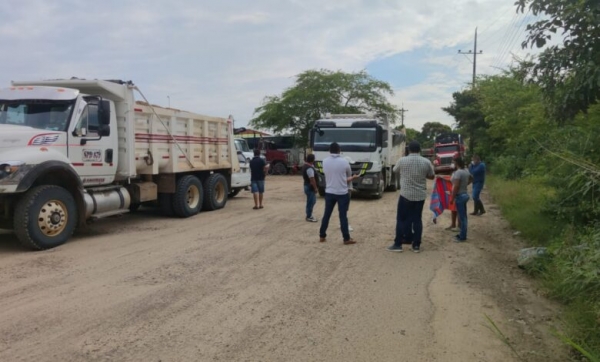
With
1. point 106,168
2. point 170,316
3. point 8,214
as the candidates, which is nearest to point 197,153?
point 106,168

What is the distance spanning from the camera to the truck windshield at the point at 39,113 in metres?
7.80

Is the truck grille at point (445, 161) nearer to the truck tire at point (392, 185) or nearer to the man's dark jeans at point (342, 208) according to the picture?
the truck tire at point (392, 185)

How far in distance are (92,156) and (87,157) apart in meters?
0.12

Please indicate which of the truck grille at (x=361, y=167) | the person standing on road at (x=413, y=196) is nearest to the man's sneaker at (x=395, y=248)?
the person standing on road at (x=413, y=196)

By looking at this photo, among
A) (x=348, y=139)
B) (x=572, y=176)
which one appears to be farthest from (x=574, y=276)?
(x=348, y=139)

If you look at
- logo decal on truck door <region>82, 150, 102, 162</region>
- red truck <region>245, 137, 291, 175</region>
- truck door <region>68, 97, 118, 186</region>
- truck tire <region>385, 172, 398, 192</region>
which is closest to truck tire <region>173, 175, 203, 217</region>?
truck door <region>68, 97, 118, 186</region>

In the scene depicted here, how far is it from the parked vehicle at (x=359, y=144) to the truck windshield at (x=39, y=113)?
8333mm

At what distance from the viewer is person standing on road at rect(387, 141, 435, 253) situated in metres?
7.23

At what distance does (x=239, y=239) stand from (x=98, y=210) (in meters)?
2.69

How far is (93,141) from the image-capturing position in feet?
27.7

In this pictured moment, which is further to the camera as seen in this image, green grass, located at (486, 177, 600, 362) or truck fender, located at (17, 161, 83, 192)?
truck fender, located at (17, 161, 83, 192)

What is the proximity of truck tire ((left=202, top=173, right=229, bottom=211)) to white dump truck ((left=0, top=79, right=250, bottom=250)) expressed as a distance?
53mm

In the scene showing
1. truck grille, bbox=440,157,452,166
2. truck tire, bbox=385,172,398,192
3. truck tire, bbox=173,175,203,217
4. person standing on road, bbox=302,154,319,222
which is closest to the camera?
person standing on road, bbox=302,154,319,222

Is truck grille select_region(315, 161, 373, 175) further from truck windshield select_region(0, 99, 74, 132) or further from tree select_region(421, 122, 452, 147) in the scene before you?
tree select_region(421, 122, 452, 147)
